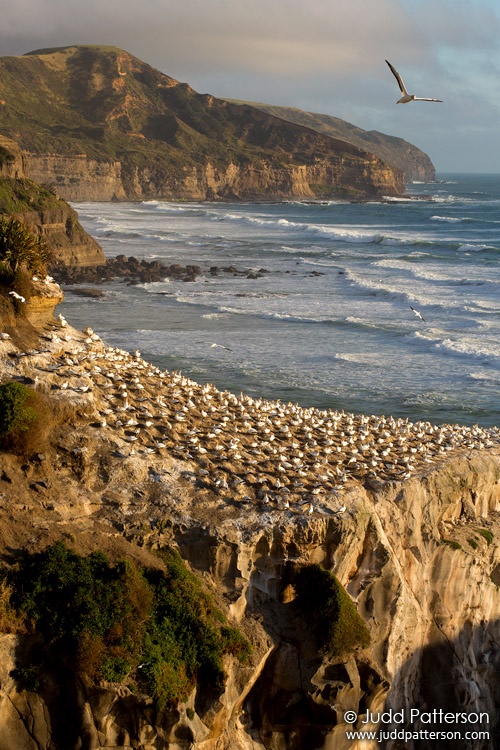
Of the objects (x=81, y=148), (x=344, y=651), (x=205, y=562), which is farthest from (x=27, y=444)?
(x=81, y=148)

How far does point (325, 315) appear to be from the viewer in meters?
46.1

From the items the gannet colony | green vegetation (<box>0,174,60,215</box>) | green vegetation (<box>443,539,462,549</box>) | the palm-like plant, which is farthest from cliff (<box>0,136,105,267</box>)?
green vegetation (<box>443,539,462,549</box>)

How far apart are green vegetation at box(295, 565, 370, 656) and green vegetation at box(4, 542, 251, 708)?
1.19 meters

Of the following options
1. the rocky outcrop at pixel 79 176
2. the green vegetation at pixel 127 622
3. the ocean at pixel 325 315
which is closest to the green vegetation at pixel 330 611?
the green vegetation at pixel 127 622

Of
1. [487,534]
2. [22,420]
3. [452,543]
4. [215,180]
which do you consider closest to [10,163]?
[22,420]

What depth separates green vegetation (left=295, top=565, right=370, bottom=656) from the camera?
1197 centimetres

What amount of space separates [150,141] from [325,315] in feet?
450

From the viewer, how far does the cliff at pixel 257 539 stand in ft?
35.4

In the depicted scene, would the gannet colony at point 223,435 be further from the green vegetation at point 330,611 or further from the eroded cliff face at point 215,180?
the eroded cliff face at point 215,180

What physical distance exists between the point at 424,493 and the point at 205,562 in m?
4.45

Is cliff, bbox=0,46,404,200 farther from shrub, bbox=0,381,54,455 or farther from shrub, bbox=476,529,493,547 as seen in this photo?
shrub, bbox=476,529,493,547

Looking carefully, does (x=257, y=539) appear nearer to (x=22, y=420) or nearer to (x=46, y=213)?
(x=22, y=420)

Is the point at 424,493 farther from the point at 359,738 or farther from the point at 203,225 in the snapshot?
the point at 203,225

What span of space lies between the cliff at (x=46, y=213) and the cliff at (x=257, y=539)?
4481 cm
